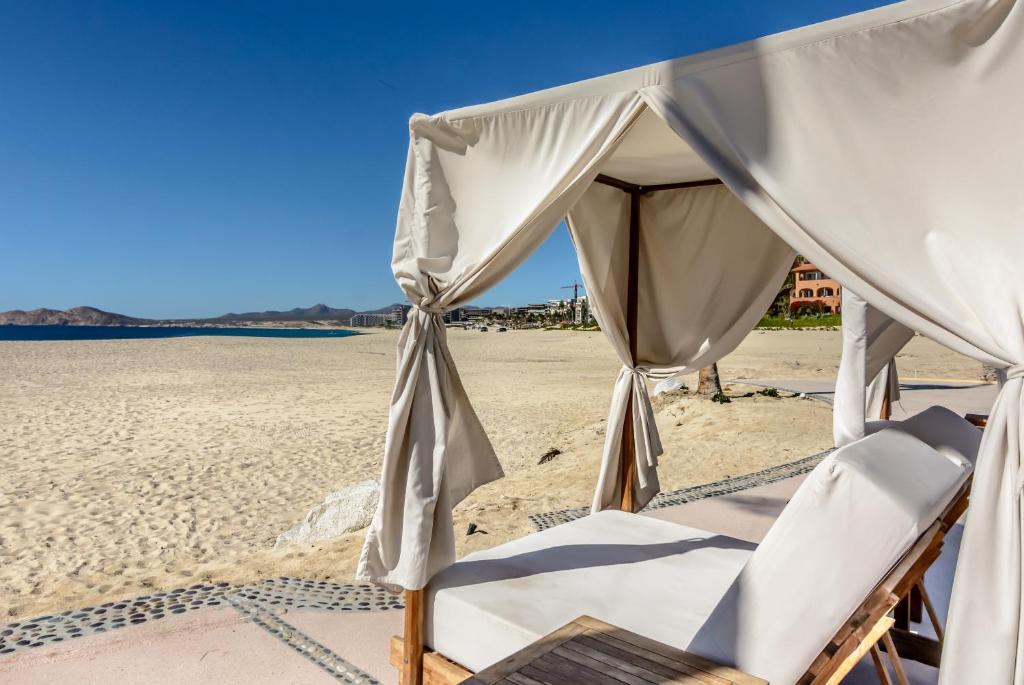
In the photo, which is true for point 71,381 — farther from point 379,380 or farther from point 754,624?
point 754,624

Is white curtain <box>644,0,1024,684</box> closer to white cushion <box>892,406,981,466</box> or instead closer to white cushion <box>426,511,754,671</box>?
white cushion <box>892,406,981,466</box>

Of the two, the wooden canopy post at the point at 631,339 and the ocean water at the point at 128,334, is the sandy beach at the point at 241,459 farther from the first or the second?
the ocean water at the point at 128,334

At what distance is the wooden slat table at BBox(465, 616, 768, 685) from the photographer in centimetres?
A: 145

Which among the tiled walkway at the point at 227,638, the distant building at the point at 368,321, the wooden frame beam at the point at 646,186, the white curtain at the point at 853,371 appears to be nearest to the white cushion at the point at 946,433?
the white curtain at the point at 853,371

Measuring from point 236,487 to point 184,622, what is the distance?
316cm

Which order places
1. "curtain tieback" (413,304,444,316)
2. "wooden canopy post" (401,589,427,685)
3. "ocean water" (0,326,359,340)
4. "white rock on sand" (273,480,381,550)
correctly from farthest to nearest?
"ocean water" (0,326,359,340) < "white rock on sand" (273,480,381,550) < "curtain tieback" (413,304,444,316) < "wooden canopy post" (401,589,427,685)

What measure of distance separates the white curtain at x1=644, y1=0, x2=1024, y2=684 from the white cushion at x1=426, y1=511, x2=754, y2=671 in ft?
2.76

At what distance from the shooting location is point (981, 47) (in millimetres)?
1546

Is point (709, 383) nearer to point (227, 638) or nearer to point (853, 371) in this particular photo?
point (853, 371)

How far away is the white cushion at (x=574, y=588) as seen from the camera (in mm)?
2045

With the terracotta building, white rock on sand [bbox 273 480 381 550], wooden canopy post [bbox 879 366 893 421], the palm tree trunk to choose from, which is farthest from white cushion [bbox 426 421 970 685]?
the terracotta building

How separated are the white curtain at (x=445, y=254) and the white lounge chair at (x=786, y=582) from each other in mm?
262

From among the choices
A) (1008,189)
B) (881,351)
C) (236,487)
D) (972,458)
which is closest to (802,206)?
(1008,189)

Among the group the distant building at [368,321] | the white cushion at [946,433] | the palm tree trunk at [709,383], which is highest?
the distant building at [368,321]
